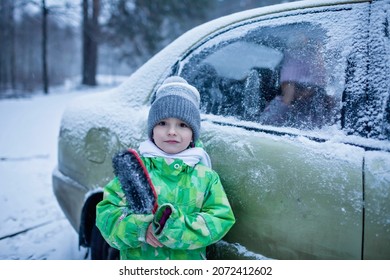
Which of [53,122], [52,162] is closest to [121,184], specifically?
[52,162]

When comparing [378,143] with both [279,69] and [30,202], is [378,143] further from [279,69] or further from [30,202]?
[30,202]

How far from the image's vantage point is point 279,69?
1412mm

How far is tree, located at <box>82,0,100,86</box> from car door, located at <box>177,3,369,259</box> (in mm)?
14410

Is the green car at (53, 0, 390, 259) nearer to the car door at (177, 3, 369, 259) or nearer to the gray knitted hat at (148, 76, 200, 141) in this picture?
the car door at (177, 3, 369, 259)

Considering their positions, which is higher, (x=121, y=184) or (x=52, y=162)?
(x=121, y=184)

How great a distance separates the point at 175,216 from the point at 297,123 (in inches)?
26.2

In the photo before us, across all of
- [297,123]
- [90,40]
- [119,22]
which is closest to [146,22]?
[119,22]

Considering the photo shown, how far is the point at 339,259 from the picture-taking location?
109cm

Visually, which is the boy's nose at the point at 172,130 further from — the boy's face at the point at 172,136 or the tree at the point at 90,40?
the tree at the point at 90,40

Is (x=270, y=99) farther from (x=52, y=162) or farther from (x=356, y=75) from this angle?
(x=52, y=162)

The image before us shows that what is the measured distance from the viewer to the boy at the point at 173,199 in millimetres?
1161

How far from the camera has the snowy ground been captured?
249 centimetres

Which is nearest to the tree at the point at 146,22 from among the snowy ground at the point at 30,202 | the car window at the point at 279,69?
the snowy ground at the point at 30,202
